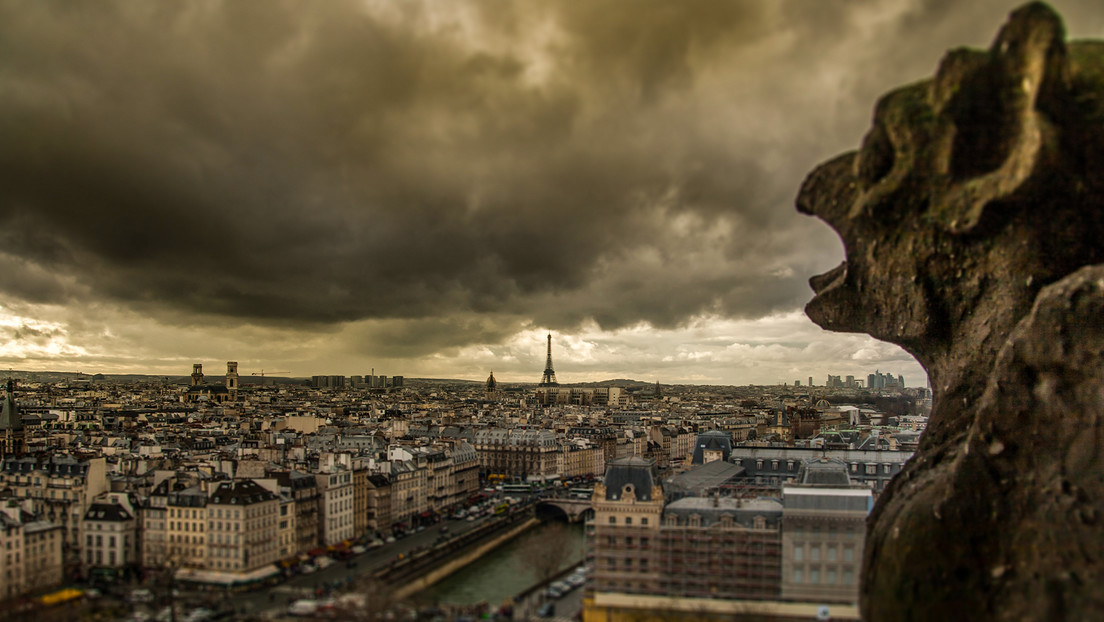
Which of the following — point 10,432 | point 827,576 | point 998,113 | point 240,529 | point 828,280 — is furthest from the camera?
point 10,432

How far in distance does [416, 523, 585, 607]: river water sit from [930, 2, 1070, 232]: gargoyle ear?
29.8 metres

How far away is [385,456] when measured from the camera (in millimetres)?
77000

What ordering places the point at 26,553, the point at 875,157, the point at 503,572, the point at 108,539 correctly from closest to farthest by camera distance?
the point at 875,157, the point at 26,553, the point at 108,539, the point at 503,572

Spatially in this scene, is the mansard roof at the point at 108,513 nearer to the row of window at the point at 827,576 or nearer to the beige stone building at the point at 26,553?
the beige stone building at the point at 26,553

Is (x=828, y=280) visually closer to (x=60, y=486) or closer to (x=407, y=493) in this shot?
(x=407, y=493)

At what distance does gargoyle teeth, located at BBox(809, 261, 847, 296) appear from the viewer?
28.3 metres

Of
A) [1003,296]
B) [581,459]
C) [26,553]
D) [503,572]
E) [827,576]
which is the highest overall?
[1003,296]

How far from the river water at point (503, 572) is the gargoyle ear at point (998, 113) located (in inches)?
1173

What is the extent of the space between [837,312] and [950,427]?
4.59m

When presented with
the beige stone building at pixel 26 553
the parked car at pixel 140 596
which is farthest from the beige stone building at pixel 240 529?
the beige stone building at pixel 26 553

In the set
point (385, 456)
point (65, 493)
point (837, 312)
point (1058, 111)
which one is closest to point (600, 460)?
point (385, 456)

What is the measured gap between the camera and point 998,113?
69.2ft

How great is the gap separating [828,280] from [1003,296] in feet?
24.3

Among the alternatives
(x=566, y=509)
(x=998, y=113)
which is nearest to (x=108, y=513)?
(x=566, y=509)
